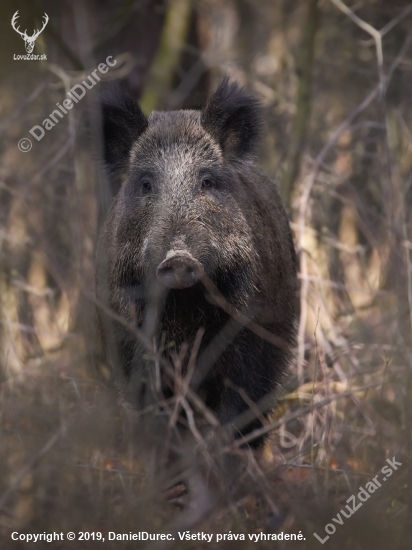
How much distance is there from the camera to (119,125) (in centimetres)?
545

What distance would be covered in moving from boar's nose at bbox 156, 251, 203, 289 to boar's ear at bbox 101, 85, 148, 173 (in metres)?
1.53

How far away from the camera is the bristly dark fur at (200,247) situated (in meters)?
4.92

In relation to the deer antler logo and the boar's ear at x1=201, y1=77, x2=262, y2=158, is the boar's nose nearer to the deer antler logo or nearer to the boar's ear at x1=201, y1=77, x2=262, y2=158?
the boar's ear at x1=201, y1=77, x2=262, y2=158

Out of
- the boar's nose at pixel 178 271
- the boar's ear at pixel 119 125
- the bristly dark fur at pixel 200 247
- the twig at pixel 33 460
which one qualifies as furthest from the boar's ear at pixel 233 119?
the twig at pixel 33 460

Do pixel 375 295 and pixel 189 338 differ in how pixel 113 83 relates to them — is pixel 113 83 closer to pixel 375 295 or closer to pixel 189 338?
pixel 189 338

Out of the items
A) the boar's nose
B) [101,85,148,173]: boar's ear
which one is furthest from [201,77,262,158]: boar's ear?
the boar's nose

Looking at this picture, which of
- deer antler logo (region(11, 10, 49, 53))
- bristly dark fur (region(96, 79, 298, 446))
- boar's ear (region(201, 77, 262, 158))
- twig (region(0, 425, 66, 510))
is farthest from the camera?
deer antler logo (region(11, 10, 49, 53))

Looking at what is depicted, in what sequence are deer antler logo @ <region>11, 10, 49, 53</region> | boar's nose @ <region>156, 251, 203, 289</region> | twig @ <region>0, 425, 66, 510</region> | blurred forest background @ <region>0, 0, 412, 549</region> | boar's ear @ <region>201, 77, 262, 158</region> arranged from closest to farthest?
twig @ <region>0, 425, 66, 510</region> < blurred forest background @ <region>0, 0, 412, 549</region> < boar's nose @ <region>156, 251, 203, 289</region> < boar's ear @ <region>201, 77, 262, 158</region> < deer antler logo @ <region>11, 10, 49, 53</region>

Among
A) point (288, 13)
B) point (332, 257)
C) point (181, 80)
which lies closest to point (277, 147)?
point (332, 257)

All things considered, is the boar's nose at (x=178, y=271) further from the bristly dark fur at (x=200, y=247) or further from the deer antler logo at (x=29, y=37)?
the deer antler logo at (x=29, y=37)

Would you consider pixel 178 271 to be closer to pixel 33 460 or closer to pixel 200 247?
pixel 200 247

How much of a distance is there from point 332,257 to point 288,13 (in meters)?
4.18

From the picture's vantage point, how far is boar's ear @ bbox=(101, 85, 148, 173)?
17.6 feet

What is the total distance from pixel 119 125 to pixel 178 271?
1.69 metres
